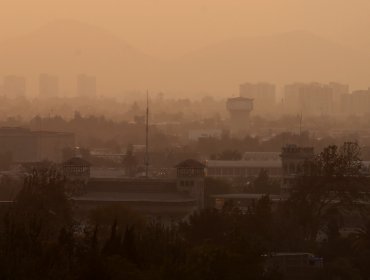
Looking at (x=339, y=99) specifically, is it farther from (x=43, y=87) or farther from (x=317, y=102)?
(x=43, y=87)

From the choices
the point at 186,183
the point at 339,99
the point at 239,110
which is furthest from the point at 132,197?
the point at 339,99

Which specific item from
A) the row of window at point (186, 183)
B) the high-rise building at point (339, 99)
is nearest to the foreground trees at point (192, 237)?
the row of window at point (186, 183)

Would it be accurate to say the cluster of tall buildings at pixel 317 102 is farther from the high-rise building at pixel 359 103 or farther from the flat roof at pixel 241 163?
the flat roof at pixel 241 163

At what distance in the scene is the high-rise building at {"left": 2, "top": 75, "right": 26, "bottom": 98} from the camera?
183250mm

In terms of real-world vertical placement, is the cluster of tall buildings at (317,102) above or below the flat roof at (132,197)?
above

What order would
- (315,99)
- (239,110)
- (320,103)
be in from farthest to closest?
(315,99) < (320,103) < (239,110)

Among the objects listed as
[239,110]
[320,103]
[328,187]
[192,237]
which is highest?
[320,103]

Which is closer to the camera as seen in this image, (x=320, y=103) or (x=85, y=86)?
(x=320, y=103)

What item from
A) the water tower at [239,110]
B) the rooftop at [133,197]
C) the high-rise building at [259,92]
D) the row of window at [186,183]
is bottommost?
the rooftop at [133,197]

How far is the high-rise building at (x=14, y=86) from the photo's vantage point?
183250mm

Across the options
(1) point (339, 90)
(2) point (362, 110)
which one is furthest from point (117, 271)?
(1) point (339, 90)

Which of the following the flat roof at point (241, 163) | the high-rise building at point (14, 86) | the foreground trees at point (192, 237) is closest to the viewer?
the foreground trees at point (192, 237)

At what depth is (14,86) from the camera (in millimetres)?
185250

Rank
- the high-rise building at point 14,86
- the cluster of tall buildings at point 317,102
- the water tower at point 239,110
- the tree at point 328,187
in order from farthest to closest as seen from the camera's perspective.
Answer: the high-rise building at point 14,86 → the cluster of tall buildings at point 317,102 → the water tower at point 239,110 → the tree at point 328,187
